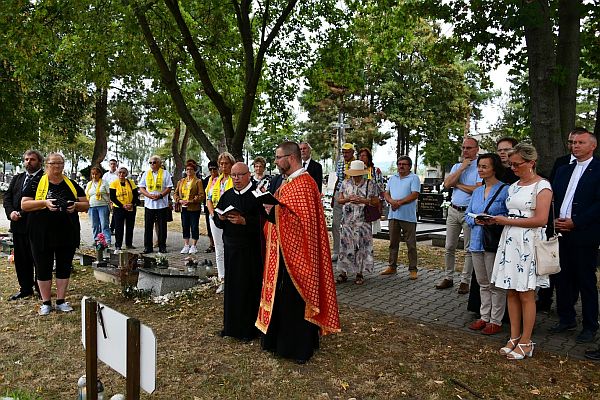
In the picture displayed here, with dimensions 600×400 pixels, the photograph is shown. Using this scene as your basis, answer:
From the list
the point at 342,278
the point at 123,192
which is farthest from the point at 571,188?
the point at 123,192

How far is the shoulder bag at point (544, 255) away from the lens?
445cm

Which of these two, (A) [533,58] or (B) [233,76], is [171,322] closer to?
(A) [533,58]

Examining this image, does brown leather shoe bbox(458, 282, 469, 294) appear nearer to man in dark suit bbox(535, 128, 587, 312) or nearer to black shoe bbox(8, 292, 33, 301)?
man in dark suit bbox(535, 128, 587, 312)

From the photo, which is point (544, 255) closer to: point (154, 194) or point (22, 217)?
point (22, 217)

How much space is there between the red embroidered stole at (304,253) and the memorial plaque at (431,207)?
43.3 ft

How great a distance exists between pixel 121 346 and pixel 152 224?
8.07 m

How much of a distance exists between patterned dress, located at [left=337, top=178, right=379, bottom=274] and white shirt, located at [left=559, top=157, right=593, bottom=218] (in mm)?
2950

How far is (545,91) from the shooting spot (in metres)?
6.71

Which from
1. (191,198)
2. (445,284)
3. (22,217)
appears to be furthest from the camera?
→ (191,198)

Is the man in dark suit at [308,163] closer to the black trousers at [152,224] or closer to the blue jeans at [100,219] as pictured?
the black trousers at [152,224]

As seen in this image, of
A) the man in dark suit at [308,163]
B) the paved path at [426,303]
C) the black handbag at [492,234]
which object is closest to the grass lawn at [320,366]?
the paved path at [426,303]

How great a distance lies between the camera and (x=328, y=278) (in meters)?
4.71

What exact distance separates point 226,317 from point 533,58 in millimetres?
5420

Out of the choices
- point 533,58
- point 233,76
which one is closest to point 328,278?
point 533,58
